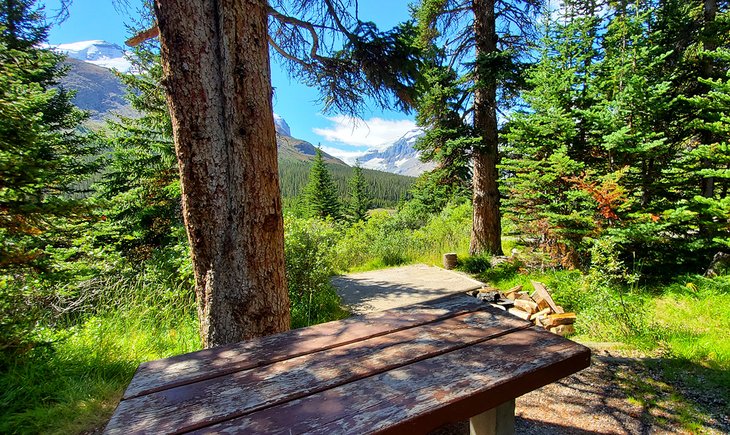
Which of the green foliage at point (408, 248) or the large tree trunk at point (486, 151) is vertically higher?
the large tree trunk at point (486, 151)

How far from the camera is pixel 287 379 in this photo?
120 centimetres

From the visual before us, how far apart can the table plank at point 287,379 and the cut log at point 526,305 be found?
307cm

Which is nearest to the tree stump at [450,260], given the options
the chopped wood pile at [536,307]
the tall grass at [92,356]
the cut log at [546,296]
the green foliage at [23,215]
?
the chopped wood pile at [536,307]

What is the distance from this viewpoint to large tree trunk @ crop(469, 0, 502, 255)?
686cm

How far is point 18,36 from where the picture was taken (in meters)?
8.66

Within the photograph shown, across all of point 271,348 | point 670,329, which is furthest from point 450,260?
point 271,348

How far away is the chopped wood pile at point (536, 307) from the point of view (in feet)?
12.5

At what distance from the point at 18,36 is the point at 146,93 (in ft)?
18.4

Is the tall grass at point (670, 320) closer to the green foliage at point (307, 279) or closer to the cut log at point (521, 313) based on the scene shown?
the cut log at point (521, 313)

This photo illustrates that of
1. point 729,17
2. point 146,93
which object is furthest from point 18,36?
point 729,17

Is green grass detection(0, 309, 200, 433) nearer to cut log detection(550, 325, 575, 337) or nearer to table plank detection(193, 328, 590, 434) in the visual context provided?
table plank detection(193, 328, 590, 434)

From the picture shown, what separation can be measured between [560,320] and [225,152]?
4164 mm

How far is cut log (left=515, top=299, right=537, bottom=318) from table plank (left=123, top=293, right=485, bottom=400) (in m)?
2.93

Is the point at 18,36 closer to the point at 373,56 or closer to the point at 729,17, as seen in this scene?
the point at 373,56
